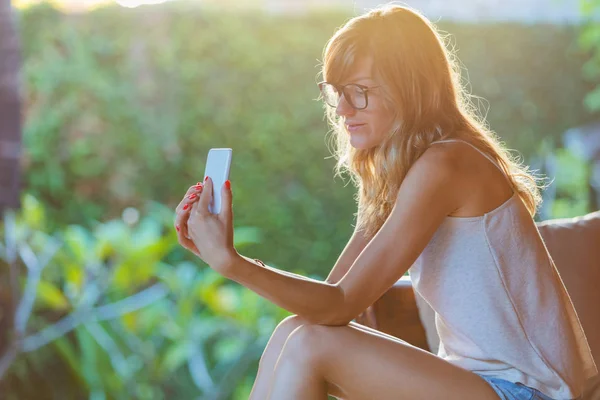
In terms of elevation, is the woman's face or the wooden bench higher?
the woman's face

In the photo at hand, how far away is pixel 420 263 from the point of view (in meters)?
1.64

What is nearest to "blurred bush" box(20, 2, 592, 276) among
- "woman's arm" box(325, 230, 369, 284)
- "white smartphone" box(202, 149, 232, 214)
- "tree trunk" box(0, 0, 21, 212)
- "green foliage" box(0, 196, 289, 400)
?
"tree trunk" box(0, 0, 21, 212)

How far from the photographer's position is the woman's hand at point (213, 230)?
1442 mm

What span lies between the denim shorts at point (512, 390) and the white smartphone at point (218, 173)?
0.63 metres

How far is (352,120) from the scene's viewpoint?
5.40ft

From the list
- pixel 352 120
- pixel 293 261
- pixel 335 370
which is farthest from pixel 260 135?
pixel 335 370

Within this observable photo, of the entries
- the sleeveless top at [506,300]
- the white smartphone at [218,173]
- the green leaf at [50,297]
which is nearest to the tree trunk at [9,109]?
the green leaf at [50,297]

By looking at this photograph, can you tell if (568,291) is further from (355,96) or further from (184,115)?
(184,115)

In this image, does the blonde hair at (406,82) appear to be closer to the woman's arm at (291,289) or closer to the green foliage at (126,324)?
the woman's arm at (291,289)

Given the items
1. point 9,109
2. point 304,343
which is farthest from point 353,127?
point 9,109

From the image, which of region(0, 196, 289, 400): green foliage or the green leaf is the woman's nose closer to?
region(0, 196, 289, 400): green foliage

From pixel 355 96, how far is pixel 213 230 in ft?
1.37

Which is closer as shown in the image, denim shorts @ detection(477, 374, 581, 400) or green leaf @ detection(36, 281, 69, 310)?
denim shorts @ detection(477, 374, 581, 400)

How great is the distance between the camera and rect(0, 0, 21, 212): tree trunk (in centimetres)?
349
